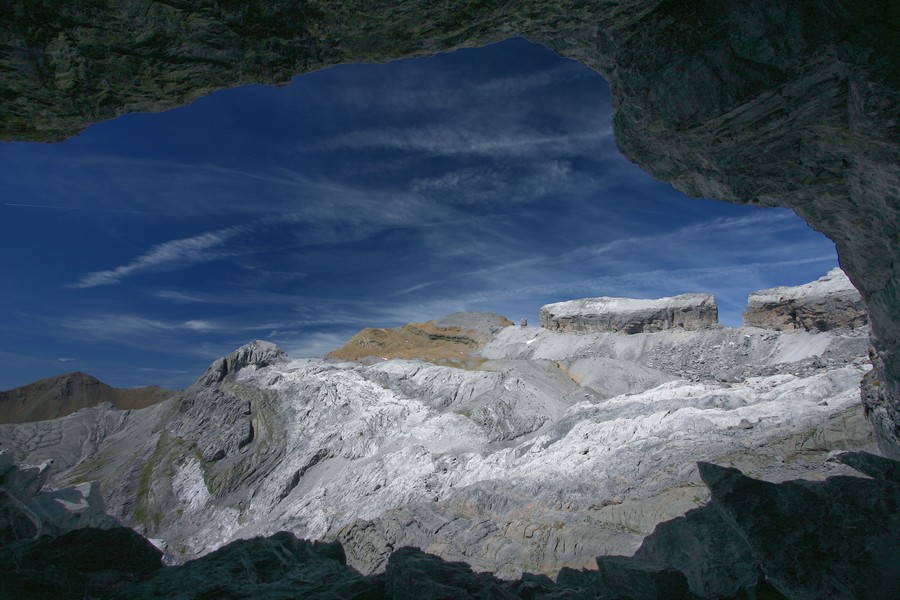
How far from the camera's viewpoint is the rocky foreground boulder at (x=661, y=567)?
6.66 m

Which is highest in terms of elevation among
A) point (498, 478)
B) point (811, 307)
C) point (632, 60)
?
point (632, 60)

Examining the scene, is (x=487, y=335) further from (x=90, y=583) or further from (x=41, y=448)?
(x=90, y=583)

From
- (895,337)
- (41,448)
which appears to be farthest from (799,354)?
(41,448)

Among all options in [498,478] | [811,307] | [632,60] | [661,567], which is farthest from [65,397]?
[811,307]

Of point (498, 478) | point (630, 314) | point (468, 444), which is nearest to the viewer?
point (498, 478)

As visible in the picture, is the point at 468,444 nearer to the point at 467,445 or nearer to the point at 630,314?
Result: the point at 467,445

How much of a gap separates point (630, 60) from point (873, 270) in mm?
7680

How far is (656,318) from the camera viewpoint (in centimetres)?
6625

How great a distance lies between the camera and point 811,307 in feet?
163

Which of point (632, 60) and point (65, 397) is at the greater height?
point (65, 397)

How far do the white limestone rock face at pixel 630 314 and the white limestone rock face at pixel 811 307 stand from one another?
242 inches

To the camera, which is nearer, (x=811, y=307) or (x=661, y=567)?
(x=661, y=567)

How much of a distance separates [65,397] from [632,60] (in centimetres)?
11715

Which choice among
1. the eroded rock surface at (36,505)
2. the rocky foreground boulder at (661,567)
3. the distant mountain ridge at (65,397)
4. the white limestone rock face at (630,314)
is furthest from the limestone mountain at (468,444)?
the distant mountain ridge at (65,397)
